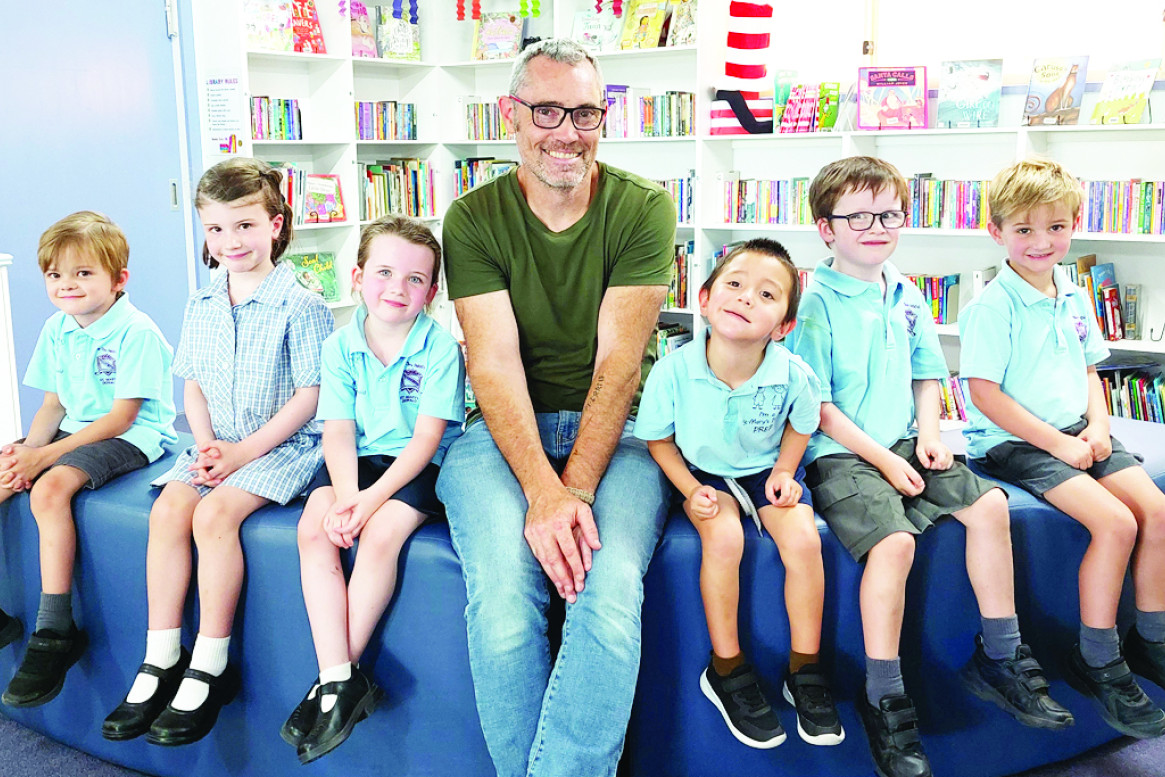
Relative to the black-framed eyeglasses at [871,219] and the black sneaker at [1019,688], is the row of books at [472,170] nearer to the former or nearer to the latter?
the black-framed eyeglasses at [871,219]

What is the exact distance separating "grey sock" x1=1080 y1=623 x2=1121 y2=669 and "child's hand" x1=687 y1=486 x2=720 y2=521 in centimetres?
70

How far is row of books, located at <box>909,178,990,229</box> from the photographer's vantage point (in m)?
4.14

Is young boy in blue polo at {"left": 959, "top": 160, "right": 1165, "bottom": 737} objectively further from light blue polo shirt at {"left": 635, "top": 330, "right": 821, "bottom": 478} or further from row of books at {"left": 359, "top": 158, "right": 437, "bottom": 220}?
row of books at {"left": 359, "top": 158, "right": 437, "bottom": 220}

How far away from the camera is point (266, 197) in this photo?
215cm

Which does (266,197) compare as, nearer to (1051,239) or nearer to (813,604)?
(813,604)

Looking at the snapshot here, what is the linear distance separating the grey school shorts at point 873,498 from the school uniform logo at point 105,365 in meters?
1.45

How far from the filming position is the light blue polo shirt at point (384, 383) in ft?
6.44

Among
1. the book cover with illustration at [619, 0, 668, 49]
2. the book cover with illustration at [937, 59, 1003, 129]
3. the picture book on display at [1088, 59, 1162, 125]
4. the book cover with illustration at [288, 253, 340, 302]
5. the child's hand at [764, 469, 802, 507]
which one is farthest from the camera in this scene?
the book cover with illustration at [288, 253, 340, 302]

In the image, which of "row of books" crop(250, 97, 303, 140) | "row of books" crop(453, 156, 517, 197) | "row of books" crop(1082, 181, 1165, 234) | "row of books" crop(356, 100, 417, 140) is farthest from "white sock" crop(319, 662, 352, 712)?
"row of books" crop(453, 156, 517, 197)

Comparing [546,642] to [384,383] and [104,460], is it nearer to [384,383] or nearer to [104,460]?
[384,383]

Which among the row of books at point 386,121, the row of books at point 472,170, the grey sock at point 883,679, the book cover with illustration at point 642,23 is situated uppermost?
the book cover with illustration at point 642,23

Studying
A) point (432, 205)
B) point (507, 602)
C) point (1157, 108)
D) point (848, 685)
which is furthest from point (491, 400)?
point (432, 205)

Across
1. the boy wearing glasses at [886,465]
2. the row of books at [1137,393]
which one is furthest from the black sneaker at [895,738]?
the row of books at [1137,393]

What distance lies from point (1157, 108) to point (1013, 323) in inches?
94.0
